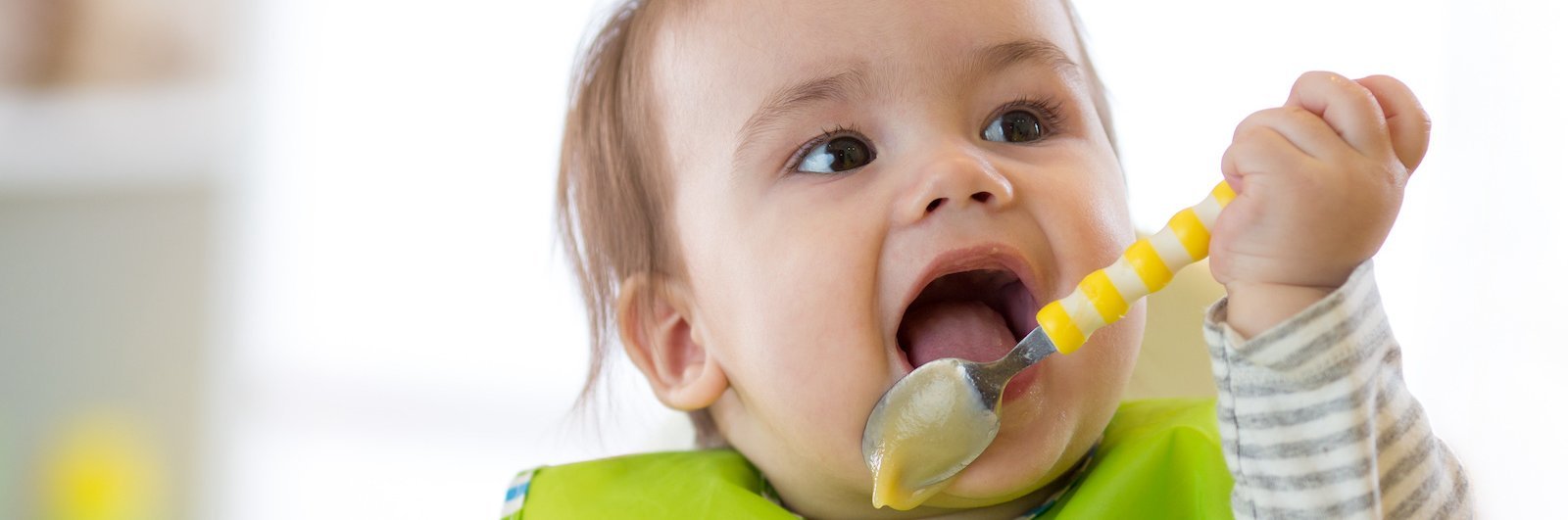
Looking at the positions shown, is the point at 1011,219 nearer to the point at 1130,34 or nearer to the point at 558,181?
the point at 558,181

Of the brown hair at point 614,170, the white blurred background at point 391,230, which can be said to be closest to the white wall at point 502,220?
the white blurred background at point 391,230

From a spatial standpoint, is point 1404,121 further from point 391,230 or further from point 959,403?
point 391,230

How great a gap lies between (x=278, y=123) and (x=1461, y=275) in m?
1.83

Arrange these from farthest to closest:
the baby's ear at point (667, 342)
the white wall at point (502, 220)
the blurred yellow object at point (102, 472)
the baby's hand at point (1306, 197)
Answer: the blurred yellow object at point (102, 472)
the white wall at point (502, 220)
the baby's ear at point (667, 342)
the baby's hand at point (1306, 197)

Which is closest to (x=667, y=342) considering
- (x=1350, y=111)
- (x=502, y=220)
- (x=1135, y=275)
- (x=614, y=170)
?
(x=614, y=170)

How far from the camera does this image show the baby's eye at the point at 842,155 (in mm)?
890

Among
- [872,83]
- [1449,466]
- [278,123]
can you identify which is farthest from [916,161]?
[278,123]

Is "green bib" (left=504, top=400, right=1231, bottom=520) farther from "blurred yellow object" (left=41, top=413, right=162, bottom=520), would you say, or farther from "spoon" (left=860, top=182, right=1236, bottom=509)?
"blurred yellow object" (left=41, top=413, right=162, bottom=520)

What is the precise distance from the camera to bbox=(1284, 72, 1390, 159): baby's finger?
2.14 ft

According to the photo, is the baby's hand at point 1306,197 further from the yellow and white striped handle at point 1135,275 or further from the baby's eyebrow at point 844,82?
the baby's eyebrow at point 844,82

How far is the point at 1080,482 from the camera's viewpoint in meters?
0.95

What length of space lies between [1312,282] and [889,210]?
26cm

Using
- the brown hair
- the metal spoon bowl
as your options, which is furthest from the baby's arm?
the brown hair

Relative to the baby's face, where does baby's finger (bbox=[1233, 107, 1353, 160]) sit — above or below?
above
